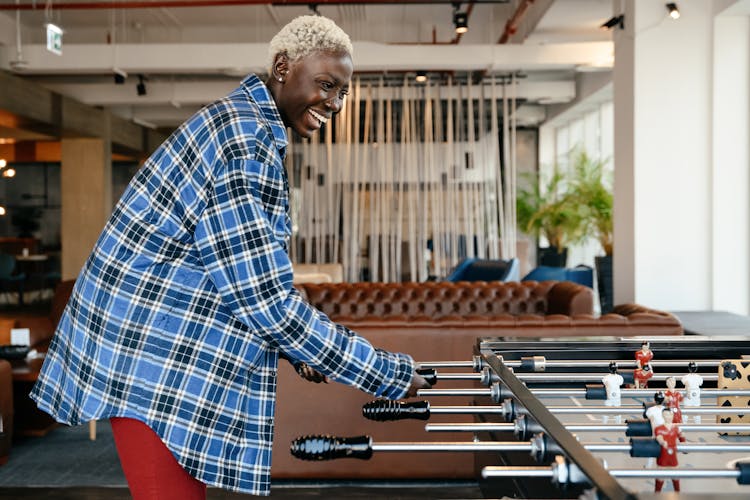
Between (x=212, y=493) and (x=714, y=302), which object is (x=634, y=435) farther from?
(x=714, y=302)

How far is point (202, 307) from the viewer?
1574 millimetres

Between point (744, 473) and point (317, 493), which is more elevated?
point (744, 473)

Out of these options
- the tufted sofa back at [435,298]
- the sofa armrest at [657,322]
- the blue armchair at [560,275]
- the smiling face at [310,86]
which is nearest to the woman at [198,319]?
the smiling face at [310,86]

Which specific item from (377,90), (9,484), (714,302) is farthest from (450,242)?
(9,484)

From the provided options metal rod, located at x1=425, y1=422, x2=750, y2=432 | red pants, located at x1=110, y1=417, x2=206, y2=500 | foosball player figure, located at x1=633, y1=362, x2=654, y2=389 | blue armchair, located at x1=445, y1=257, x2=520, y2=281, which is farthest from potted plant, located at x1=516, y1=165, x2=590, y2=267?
red pants, located at x1=110, y1=417, x2=206, y2=500

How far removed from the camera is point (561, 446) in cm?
117

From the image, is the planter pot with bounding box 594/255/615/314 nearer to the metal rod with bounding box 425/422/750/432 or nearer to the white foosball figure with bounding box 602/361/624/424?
the white foosball figure with bounding box 602/361/624/424

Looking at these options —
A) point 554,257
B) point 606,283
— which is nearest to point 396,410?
point 606,283

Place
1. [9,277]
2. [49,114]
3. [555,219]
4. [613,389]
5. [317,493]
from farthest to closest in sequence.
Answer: [9,277] → [555,219] → [49,114] → [317,493] → [613,389]

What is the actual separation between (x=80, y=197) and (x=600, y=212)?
27.9 ft

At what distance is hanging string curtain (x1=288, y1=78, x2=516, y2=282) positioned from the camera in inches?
→ 424

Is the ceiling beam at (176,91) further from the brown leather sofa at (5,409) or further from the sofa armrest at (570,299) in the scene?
the brown leather sofa at (5,409)

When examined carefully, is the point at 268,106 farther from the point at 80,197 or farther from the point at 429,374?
the point at 80,197

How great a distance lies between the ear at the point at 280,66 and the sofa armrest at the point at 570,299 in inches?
173
